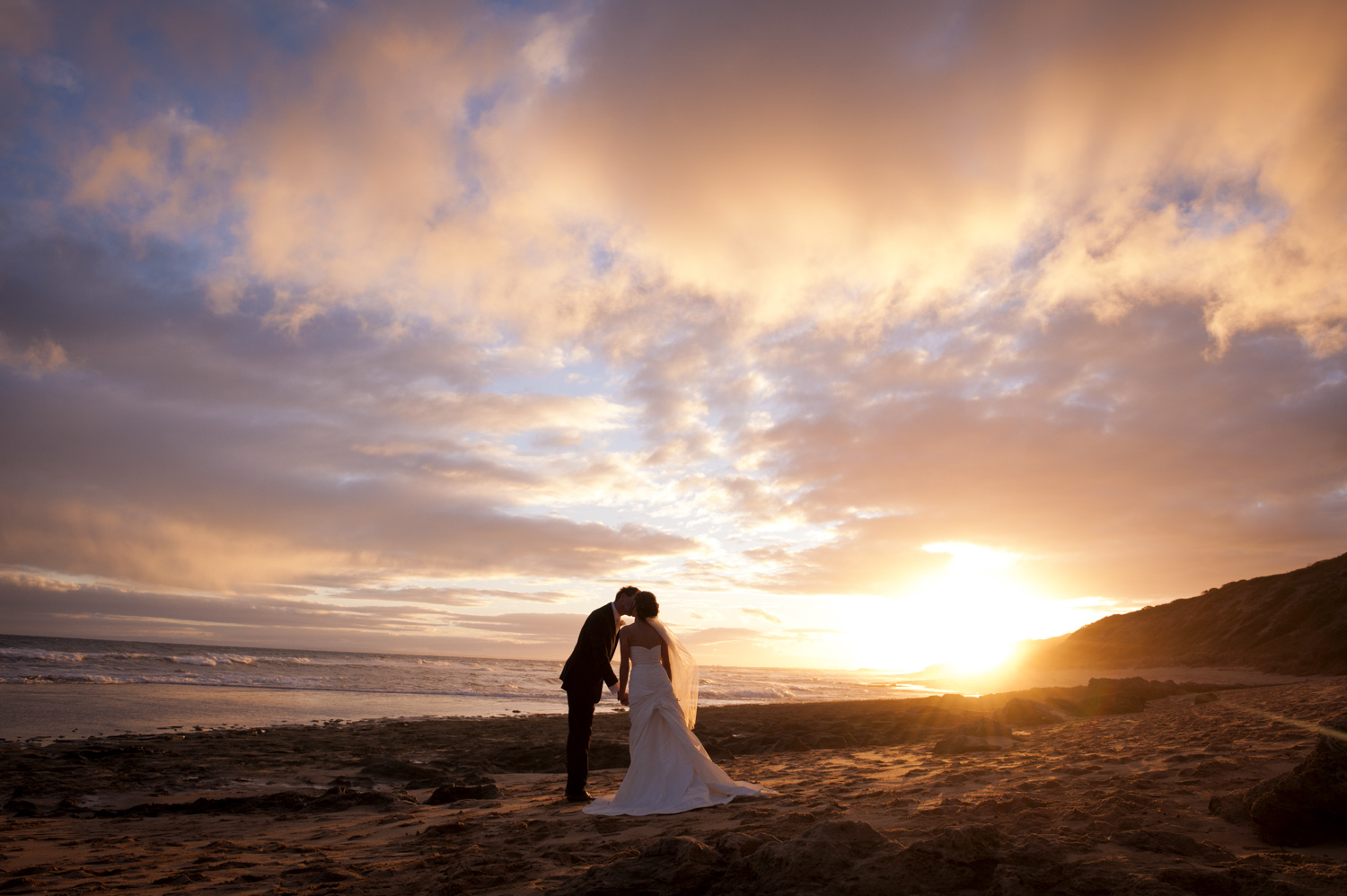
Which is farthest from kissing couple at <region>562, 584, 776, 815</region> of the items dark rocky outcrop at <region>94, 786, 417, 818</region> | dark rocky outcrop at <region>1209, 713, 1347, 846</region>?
dark rocky outcrop at <region>1209, 713, 1347, 846</region>

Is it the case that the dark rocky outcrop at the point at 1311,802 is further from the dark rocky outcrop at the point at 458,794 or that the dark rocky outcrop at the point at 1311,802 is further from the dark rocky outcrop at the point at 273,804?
the dark rocky outcrop at the point at 273,804

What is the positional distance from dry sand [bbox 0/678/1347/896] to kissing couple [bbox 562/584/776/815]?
41cm

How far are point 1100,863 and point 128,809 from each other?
8289mm

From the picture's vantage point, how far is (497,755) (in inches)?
424

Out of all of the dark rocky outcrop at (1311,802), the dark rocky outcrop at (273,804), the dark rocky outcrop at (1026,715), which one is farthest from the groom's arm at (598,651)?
the dark rocky outcrop at (1026,715)

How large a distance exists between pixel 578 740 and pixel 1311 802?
5711 mm

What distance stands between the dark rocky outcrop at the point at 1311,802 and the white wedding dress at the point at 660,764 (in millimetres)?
3667

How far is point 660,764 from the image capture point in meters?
6.50

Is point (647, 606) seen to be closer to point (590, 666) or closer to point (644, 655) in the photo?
point (644, 655)

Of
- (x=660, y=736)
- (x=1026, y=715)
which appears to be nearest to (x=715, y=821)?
(x=660, y=736)

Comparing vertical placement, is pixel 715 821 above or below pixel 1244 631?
above

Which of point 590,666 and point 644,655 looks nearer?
point 644,655

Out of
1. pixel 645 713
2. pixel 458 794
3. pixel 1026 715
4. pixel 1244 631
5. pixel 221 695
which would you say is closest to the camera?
pixel 645 713

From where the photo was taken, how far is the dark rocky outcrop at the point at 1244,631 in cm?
2638
